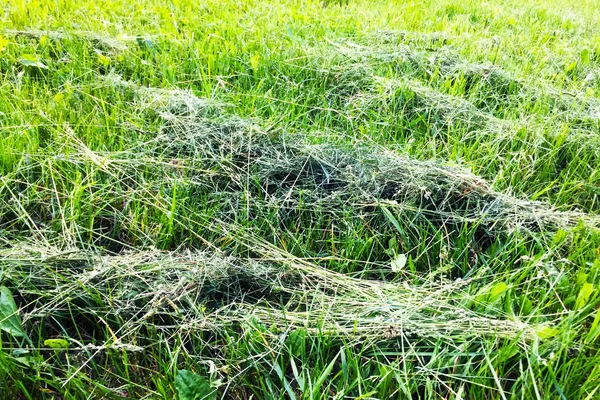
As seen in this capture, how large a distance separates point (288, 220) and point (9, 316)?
2.78ft

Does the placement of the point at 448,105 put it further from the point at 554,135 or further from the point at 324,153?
the point at 324,153

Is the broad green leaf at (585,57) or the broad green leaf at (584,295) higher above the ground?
the broad green leaf at (585,57)

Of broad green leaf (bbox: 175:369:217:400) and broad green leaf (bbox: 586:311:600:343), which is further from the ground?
broad green leaf (bbox: 586:311:600:343)

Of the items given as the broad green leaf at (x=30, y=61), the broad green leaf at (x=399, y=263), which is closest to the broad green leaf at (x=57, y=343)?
the broad green leaf at (x=399, y=263)

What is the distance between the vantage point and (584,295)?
1.27 metres

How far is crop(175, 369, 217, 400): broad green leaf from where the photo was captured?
1035mm

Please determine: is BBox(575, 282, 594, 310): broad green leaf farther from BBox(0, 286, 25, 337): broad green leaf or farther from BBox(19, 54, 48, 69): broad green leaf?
BBox(19, 54, 48, 69): broad green leaf

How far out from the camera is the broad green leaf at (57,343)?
3.62 ft

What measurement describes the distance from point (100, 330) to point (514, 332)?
3.46ft

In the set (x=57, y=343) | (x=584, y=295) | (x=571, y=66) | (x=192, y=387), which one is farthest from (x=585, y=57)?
(x=57, y=343)

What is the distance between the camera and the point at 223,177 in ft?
5.78

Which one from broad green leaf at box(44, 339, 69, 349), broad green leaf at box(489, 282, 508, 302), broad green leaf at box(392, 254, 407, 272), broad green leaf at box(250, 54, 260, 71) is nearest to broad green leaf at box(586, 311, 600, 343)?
broad green leaf at box(489, 282, 508, 302)

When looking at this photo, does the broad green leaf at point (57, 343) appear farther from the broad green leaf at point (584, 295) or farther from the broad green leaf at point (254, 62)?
the broad green leaf at point (254, 62)

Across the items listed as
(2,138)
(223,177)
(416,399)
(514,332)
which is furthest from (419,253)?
(2,138)
